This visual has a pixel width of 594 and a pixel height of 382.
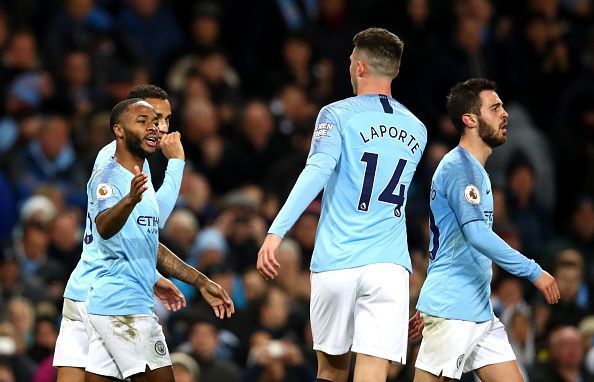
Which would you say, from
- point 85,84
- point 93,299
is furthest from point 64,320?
point 85,84

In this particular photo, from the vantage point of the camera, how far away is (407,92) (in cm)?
1544

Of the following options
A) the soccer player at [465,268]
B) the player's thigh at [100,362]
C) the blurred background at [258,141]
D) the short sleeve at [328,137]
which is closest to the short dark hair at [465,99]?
the soccer player at [465,268]

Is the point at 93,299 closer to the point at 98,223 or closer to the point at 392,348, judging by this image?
the point at 98,223

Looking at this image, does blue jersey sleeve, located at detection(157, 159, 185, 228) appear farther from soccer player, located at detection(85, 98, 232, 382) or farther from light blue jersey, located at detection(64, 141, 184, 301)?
soccer player, located at detection(85, 98, 232, 382)

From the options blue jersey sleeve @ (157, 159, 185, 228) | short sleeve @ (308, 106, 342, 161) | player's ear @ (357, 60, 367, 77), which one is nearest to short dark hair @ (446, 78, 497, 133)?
player's ear @ (357, 60, 367, 77)

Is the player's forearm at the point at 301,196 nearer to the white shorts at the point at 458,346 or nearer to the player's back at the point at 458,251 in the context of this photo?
the player's back at the point at 458,251

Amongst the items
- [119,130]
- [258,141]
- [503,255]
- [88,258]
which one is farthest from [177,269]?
[258,141]

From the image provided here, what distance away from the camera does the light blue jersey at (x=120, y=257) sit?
756 cm

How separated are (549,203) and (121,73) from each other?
16.5 feet

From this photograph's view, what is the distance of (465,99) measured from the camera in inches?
328

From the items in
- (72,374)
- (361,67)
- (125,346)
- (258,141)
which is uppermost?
(361,67)

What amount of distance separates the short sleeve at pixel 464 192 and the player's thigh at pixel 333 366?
1.04 metres

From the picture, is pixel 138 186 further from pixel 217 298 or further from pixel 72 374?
pixel 72 374

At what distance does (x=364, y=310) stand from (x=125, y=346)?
1330 mm
